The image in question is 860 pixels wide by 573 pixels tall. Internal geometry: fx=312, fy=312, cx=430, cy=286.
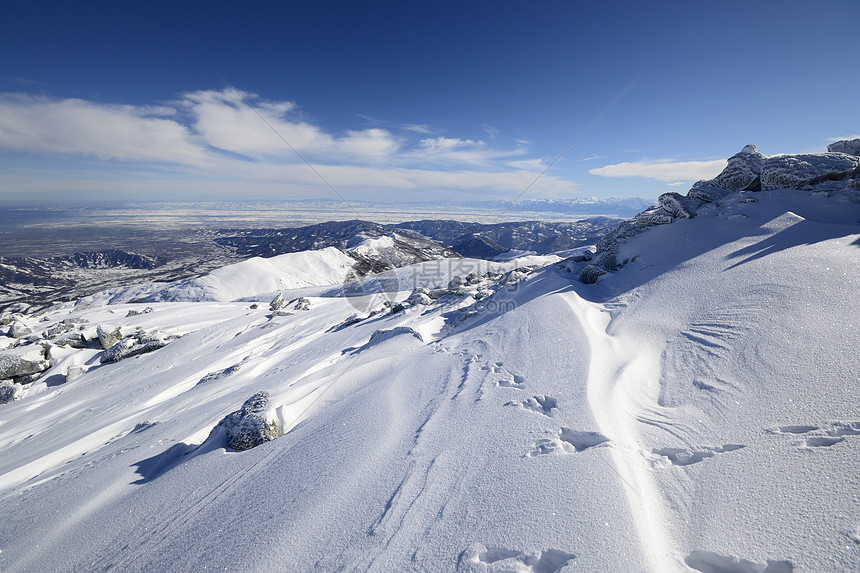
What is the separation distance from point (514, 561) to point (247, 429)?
12.3ft

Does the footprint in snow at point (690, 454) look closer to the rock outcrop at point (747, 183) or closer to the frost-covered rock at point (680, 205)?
the rock outcrop at point (747, 183)

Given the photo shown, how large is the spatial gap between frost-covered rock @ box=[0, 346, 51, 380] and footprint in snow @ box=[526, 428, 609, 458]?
1672 cm

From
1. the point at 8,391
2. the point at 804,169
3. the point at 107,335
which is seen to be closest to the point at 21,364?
the point at 8,391

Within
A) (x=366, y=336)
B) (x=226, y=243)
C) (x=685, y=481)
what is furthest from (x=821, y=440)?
(x=226, y=243)

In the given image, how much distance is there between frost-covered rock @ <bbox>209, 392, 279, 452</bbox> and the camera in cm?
417

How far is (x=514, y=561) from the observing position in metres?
2.07

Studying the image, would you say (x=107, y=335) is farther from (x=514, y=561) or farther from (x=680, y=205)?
(x=680, y=205)

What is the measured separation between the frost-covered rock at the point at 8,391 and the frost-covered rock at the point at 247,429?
11462mm

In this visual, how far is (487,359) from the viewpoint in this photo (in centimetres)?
573

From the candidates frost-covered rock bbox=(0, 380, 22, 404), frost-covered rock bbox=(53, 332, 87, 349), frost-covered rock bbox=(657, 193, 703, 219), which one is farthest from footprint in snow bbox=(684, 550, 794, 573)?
frost-covered rock bbox=(53, 332, 87, 349)

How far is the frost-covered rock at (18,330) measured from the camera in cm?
1418

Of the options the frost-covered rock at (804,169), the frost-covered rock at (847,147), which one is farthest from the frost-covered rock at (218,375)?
the frost-covered rock at (847,147)

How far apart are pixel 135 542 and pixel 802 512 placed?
17.6ft

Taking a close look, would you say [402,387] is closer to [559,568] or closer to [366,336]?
[559,568]
